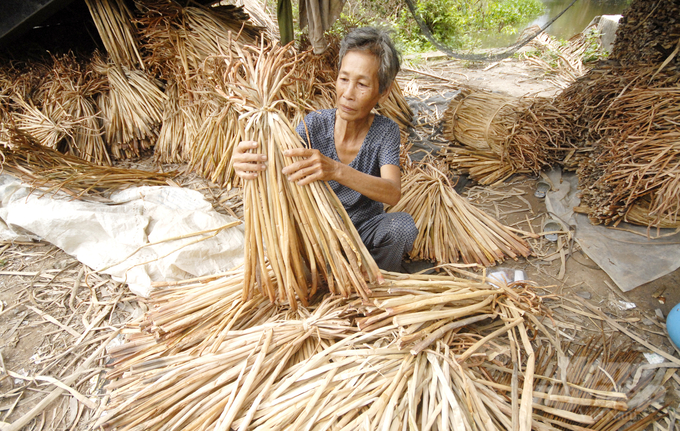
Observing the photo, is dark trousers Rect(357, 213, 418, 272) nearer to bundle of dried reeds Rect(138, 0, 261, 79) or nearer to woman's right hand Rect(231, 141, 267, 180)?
woman's right hand Rect(231, 141, 267, 180)

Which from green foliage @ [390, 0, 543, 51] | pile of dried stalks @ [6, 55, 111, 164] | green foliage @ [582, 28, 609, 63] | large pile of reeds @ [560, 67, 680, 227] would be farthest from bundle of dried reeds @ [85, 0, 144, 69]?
green foliage @ [582, 28, 609, 63]

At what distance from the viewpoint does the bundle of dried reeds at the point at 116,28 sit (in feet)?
9.86

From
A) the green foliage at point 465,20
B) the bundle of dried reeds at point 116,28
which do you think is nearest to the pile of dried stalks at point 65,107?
the bundle of dried reeds at point 116,28

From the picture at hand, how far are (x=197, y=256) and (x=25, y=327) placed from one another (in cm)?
87

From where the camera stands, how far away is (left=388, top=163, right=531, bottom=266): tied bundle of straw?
84.4 inches

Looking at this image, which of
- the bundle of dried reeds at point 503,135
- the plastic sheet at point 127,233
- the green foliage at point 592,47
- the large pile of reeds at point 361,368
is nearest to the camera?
the large pile of reeds at point 361,368

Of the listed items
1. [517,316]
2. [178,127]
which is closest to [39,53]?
[178,127]

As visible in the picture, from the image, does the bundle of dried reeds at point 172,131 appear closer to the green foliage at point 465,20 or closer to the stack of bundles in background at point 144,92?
the stack of bundles in background at point 144,92

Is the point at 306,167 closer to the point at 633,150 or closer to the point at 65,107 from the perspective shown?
the point at 633,150

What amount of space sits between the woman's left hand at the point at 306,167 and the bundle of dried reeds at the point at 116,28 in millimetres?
2871

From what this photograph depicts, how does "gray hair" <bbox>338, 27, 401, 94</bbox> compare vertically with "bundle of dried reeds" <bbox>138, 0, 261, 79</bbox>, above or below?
below

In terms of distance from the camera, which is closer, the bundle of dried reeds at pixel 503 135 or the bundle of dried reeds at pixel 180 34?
the bundle of dried reeds at pixel 503 135

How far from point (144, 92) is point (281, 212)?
9.44ft

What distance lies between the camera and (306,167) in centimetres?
112
